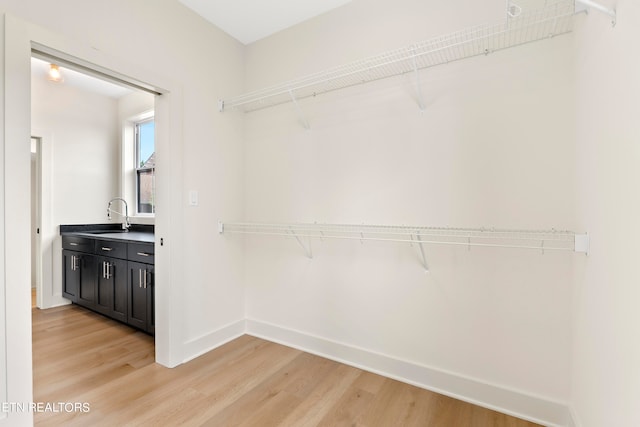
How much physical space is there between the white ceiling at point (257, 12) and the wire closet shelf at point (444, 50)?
0.51m

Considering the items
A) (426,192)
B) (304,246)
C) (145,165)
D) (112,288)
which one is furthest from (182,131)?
(145,165)

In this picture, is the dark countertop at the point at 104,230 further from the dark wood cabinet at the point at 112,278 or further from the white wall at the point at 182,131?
the white wall at the point at 182,131

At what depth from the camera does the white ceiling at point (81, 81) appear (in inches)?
129

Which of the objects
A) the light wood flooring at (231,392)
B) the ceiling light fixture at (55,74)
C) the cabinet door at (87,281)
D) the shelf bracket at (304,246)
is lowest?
the light wood flooring at (231,392)

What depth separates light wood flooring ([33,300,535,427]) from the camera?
165 centimetres

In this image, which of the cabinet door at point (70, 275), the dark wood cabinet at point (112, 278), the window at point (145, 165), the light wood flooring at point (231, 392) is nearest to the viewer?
the light wood flooring at point (231, 392)

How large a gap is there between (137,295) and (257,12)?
256 centimetres

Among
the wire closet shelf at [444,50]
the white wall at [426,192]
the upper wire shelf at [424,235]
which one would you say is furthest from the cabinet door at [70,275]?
the wire closet shelf at [444,50]

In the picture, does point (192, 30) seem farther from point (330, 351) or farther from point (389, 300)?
point (330, 351)

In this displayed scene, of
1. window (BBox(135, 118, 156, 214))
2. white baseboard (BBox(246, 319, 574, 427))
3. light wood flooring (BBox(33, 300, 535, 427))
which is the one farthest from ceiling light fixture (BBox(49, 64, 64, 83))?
white baseboard (BBox(246, 319, 574, 427))

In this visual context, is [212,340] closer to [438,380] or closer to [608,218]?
[438,380]

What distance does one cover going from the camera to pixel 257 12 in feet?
7.61

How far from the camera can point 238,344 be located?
2.55 m

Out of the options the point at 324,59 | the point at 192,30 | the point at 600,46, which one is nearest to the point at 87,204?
the point at 192,30
